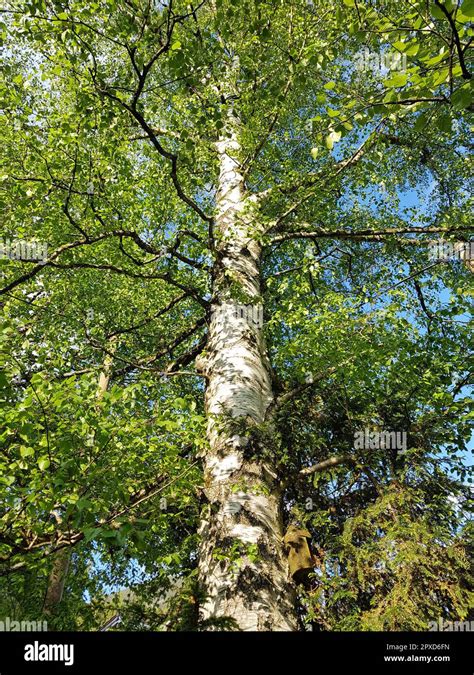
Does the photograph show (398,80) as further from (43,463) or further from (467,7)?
(43,463)

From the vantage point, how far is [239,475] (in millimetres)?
4801

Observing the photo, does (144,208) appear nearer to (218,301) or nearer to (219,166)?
(219,166)

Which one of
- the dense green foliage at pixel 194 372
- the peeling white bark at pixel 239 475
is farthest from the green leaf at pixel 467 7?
the peeling white bark at pixel 239 475

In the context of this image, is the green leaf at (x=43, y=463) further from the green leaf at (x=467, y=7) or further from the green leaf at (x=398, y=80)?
the green leaf at (x=467, y=7)

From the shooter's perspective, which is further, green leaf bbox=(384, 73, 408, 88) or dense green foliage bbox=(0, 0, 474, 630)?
dense green foliage bbox=(0, 0, 474, 630)

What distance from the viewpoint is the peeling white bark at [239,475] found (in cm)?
391

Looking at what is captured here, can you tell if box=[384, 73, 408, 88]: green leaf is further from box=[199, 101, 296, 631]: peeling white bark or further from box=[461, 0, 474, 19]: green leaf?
box=[199, 101, 296, 631]: peeling white bark

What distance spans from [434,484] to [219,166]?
7.20 meters

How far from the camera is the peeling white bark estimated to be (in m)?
3.91

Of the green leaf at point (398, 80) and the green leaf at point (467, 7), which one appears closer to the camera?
the green leaf at point (467, 7)

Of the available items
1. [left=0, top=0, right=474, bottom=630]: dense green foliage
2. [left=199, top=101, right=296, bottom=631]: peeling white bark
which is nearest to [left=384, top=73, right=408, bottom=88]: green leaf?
[left=0, top=0, right=474, bottom=630]: dense green foliage

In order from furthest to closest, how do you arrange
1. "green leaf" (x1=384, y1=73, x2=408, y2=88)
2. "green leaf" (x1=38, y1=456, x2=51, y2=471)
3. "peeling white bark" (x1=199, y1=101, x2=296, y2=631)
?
1. "peeling white bark" (x1=199, y1=101, x2=296, y2=631)
2. "green leaf" (x1=38, y1=456, x2=51, y2=471)
3. "green leaf" (x1=384, y1=73, x2=408, y2=88)

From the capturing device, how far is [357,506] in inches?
220

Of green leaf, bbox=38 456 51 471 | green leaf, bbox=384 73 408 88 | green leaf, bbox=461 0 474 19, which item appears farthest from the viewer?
green leaf, bbox=38 456 51 471
